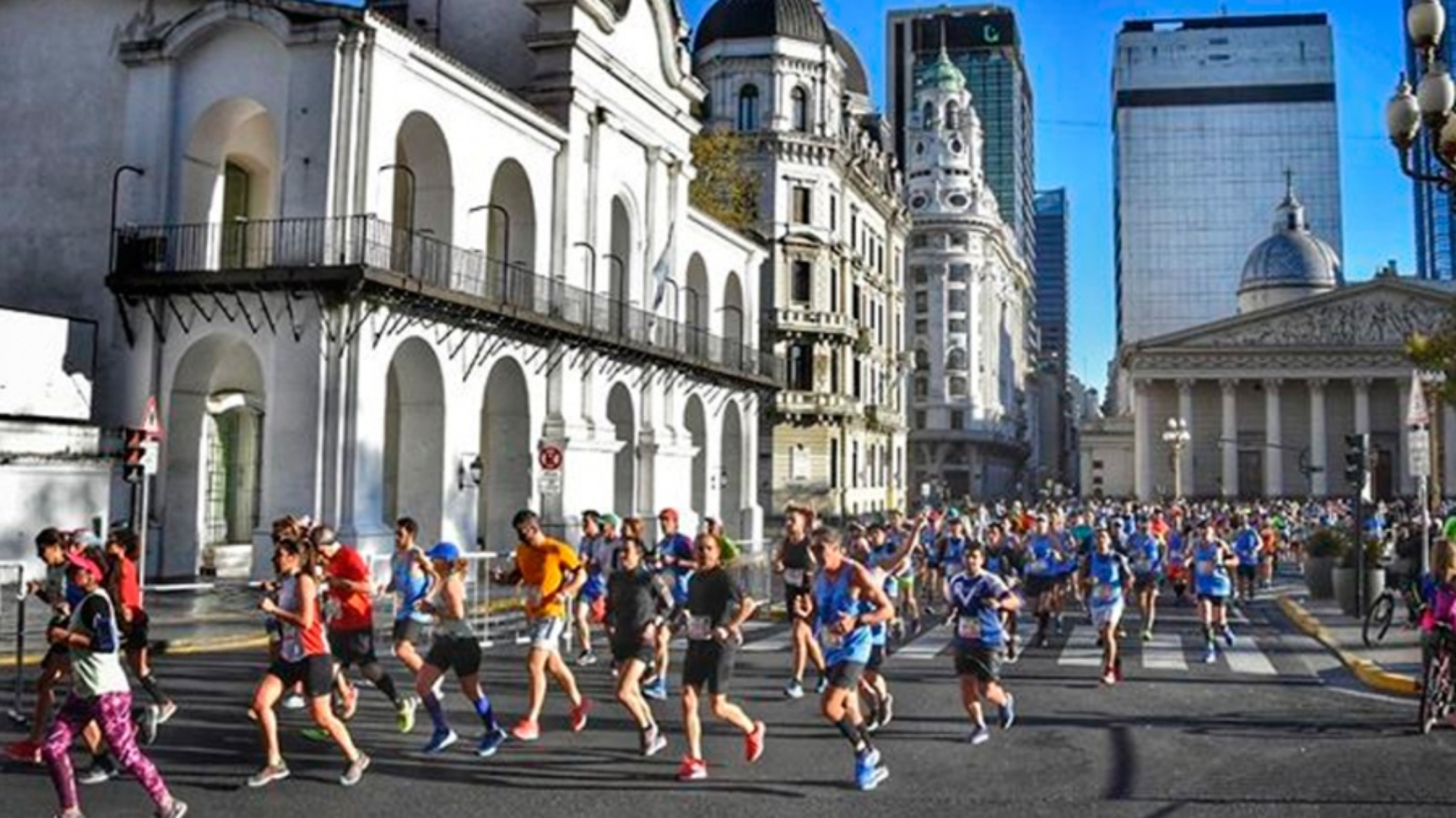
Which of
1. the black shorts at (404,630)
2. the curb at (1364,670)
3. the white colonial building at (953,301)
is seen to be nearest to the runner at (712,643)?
the black shorts at (404,630)

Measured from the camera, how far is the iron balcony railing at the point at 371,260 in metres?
22.7

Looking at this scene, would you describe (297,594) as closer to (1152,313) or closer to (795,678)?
(795,678)

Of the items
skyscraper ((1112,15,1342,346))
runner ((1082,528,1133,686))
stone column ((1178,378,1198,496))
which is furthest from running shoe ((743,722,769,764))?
skyscraper ((1112,15,1342,346))

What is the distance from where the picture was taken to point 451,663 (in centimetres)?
1015

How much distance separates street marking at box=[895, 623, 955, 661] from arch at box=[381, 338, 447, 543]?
1075 cm

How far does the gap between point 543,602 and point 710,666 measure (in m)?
2.04

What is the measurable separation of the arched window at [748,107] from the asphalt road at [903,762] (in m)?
44.5

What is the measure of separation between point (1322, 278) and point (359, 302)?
105170mm

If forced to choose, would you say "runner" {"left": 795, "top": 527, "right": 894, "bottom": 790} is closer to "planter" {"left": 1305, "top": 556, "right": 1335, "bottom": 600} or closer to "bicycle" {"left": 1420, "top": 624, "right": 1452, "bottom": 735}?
"bicycle" {"left": 1420, "top": 624, "right": 1452, "bottom": 735}

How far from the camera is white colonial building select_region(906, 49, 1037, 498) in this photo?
102 meters

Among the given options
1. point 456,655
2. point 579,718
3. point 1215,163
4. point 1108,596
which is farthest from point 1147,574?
point 1215,163

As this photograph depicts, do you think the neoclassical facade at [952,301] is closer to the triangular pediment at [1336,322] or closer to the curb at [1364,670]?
the triangular pediment at [1336,322]

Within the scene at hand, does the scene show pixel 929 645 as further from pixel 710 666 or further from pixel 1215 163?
pixel 1215 163

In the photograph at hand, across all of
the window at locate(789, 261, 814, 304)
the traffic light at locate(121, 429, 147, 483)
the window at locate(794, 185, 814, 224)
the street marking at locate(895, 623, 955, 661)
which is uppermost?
the window at locate(794, 185, 814, 224)
